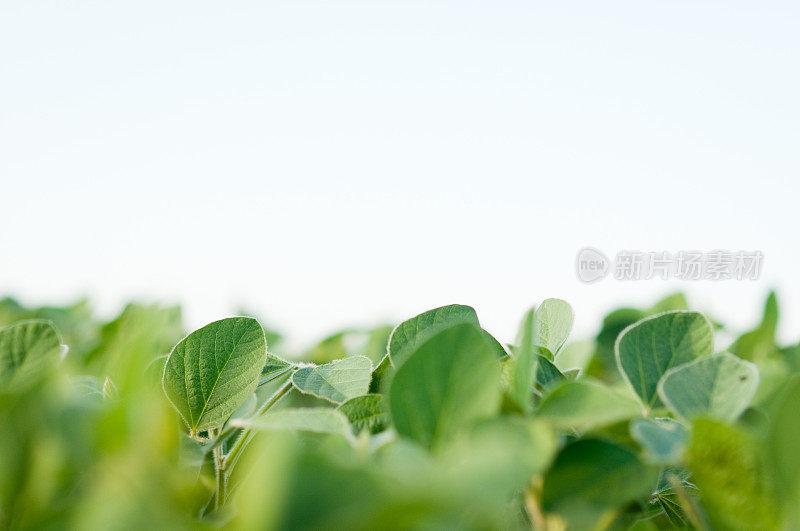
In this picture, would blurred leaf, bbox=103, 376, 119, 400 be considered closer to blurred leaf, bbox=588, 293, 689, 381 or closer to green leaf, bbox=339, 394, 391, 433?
green leaf, bbox=339, 394, 391, 433

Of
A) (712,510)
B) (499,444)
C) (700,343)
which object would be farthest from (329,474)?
(700,343)

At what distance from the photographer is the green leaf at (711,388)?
1.12ft

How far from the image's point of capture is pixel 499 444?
25 cm

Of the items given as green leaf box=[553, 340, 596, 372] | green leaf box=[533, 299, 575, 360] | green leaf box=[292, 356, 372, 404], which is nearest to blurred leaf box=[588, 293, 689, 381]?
green leaf box=[553, 340, 596, 372]

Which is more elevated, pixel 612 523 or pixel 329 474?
pixel 329 474

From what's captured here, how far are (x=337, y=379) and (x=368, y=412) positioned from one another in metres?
0.08

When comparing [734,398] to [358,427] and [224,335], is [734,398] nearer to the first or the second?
[358,427]

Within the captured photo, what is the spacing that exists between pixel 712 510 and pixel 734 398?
0.07m

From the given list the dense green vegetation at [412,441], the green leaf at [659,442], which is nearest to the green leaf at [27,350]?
the dense green vegetation at [412,441]

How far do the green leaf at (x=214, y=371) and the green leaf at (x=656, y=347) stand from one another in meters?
0.25

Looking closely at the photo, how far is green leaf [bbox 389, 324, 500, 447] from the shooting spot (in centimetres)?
30

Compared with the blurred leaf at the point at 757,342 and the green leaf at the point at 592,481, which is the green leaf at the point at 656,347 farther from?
the blurred leaf at the point at 757,342

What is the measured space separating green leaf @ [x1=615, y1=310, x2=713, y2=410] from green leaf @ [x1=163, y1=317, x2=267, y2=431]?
9.8 inches

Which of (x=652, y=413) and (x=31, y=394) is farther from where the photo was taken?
(x=652, y=413)
